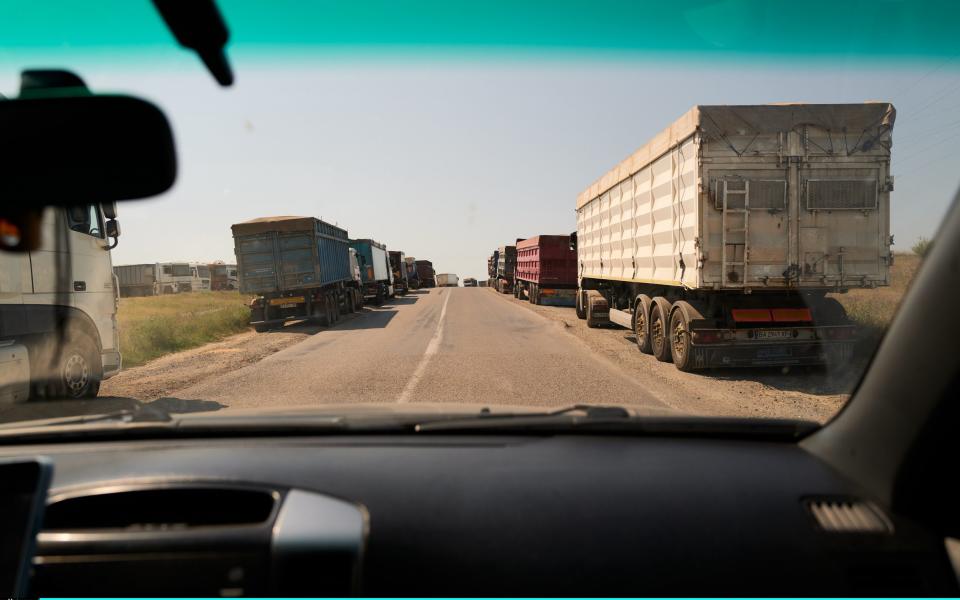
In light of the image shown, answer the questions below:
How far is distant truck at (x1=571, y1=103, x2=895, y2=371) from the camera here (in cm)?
842

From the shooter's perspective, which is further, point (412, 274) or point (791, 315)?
point (412, 274)

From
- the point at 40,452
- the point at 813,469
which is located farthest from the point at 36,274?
the point at 813,469

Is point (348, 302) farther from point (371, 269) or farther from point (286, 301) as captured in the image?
point (371, 269)

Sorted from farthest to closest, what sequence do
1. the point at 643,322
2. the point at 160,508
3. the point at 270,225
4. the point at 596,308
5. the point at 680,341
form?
the point at 270,225 → the point at 596,308 → the point at 643,322 → the point at 680,341 → the point at 160,508

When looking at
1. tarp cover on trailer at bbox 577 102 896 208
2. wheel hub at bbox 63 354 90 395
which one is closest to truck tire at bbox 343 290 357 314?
wheel hub at bbox 63 354 90 395

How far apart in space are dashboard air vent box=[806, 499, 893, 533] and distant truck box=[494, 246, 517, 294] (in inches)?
1528

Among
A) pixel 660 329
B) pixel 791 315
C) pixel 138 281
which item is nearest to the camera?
pixel 791 315

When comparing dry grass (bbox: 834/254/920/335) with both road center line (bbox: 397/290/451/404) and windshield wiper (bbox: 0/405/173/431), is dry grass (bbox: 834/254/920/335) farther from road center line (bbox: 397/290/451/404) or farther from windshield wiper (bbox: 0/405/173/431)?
windshield wiper (bbox: 0/405/173/431)

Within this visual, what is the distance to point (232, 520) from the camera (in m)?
2.13

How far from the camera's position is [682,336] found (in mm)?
9570

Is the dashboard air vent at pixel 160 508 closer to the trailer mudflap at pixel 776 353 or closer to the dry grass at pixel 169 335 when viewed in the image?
the trailer mudflap at pixel 776 353

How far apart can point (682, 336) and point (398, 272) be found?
38.5 m

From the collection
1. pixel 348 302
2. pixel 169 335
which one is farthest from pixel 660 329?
pixel 348 302

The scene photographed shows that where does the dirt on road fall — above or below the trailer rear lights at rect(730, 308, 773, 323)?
below
